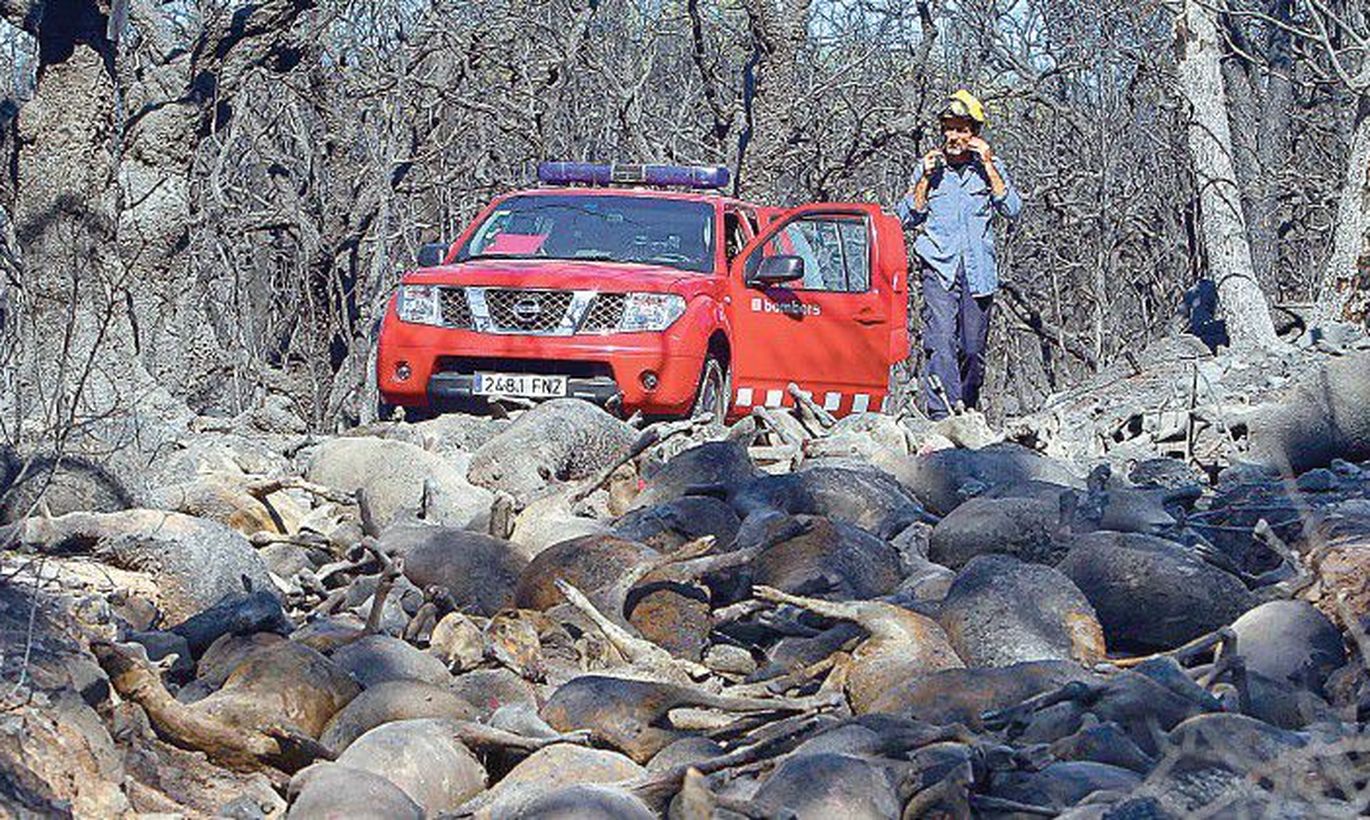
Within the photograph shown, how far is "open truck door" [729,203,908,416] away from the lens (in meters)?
11.7

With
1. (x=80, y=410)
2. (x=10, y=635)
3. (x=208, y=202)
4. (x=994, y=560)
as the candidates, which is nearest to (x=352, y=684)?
(x=10, y=635)

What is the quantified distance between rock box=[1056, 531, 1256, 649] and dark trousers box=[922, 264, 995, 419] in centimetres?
622

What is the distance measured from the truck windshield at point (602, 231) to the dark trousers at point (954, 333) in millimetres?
1378

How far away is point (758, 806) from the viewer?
357cm

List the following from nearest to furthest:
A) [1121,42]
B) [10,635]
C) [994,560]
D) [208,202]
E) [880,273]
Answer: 1. [10,635]
2. [994,560]
3. [880,273]
4. [208,202]
5. [1121,42]

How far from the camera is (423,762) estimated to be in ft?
13.1

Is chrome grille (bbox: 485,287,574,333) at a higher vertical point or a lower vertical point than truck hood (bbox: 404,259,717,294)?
lower

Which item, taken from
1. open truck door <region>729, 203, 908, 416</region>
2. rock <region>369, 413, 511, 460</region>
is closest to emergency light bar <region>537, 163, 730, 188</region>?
open truck door <region>729, 203, 908, 416</region>

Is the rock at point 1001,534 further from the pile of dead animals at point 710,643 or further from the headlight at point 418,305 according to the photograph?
the headlight at point 418,305

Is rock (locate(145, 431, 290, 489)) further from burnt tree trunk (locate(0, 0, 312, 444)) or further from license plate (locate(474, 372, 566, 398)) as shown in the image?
license plate (locate(474, 372, 566, 398))

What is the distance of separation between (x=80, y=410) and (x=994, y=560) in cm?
509

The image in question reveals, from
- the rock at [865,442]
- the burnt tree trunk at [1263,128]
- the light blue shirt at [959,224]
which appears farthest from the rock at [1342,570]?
the burnt tree trunk at [1263,128]

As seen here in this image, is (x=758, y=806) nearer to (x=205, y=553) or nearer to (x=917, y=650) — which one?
(x=917, y=650)

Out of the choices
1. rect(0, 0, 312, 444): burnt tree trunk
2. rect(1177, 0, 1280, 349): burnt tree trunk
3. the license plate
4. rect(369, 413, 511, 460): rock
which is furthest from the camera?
rect(1177, 0, 1280, 349): burnt tree trunk
